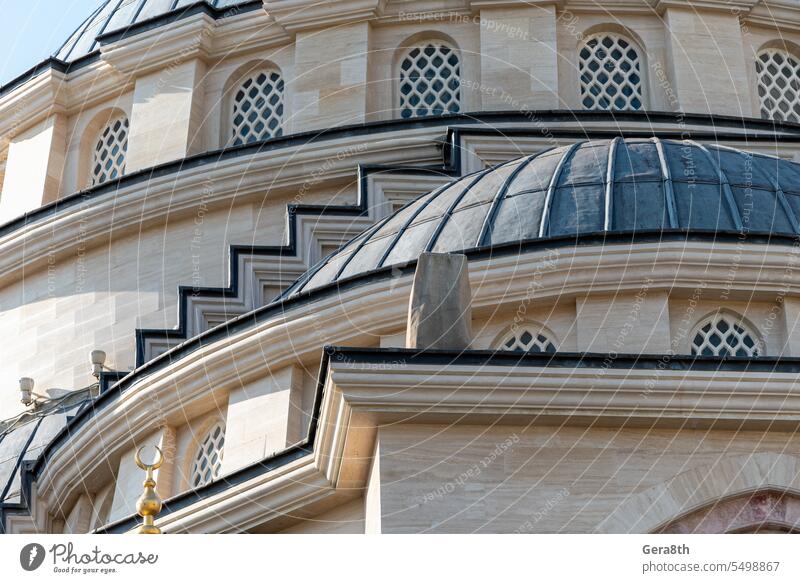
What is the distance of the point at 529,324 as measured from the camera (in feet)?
73.4

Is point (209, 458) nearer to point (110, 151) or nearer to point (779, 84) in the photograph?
point (110, 151)

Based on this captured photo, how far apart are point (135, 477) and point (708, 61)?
1182 centimetres

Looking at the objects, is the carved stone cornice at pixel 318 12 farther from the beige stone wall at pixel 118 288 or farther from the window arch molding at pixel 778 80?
the window arch molding at pixel 778 80

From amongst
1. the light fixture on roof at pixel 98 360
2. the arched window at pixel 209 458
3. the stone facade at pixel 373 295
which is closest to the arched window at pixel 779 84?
the stone facade at pixel 373 295

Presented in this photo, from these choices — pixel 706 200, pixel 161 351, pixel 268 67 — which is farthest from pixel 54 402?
pixel 706 200

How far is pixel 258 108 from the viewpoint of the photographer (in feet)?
111

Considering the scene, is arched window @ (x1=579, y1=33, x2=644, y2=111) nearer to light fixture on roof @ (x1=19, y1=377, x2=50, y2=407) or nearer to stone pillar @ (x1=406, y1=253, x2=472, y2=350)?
Result: light fixture on roof @ (x1=19, y1=377, x2=50, y2=407)

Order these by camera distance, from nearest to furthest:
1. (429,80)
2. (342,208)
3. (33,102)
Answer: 1. (342,208)
2. (429,80)
3. (33,102)

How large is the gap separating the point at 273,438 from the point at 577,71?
1122 cm

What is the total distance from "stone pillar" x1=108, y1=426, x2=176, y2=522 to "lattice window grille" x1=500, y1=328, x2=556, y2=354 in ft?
14.2

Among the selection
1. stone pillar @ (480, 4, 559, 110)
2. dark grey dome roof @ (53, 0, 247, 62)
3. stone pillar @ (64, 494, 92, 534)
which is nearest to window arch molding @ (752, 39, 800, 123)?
stone pillar @ (480, 4, 559, 110)
